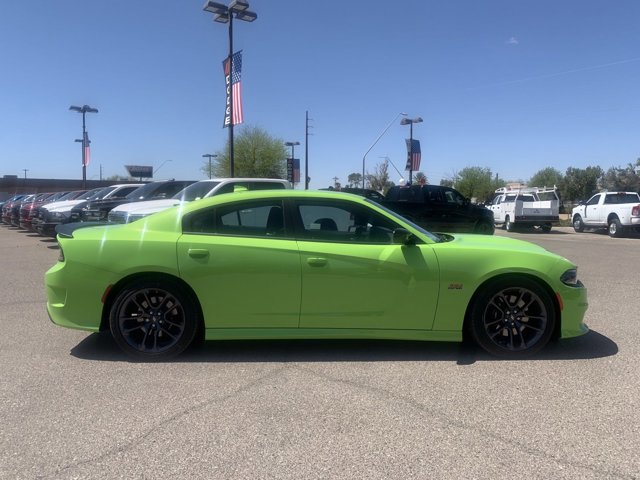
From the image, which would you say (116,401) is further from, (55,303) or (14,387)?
(55,303)

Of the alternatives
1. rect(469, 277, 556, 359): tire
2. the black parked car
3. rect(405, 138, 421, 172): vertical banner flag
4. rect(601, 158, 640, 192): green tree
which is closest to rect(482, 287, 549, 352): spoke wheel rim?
rect(469, 277, 556, 359): tire

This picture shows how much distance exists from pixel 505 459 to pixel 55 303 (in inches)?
151

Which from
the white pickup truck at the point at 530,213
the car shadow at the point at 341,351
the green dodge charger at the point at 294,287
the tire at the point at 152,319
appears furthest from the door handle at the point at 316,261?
the white pickup truck at the point at 530,213

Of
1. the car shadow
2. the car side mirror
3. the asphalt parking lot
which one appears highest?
the car side mirror

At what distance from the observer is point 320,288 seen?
4.51 meters

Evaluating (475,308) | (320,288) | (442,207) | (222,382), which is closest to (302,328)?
(320,288)

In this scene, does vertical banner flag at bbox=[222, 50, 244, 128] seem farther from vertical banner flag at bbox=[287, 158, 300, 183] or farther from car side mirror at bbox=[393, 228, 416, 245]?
vertical banner flag at bbox=[287, 158, 300, 183]

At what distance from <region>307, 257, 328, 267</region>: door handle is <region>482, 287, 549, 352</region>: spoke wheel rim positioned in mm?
1504

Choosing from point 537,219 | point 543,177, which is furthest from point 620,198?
point 543,177

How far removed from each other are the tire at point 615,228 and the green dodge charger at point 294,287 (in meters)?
17.9

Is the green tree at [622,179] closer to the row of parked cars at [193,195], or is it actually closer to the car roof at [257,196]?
the row of parked cars at [193,195]

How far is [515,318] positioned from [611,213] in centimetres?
1878

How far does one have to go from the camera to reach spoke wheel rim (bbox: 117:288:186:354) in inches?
179

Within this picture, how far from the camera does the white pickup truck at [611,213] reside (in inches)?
768
